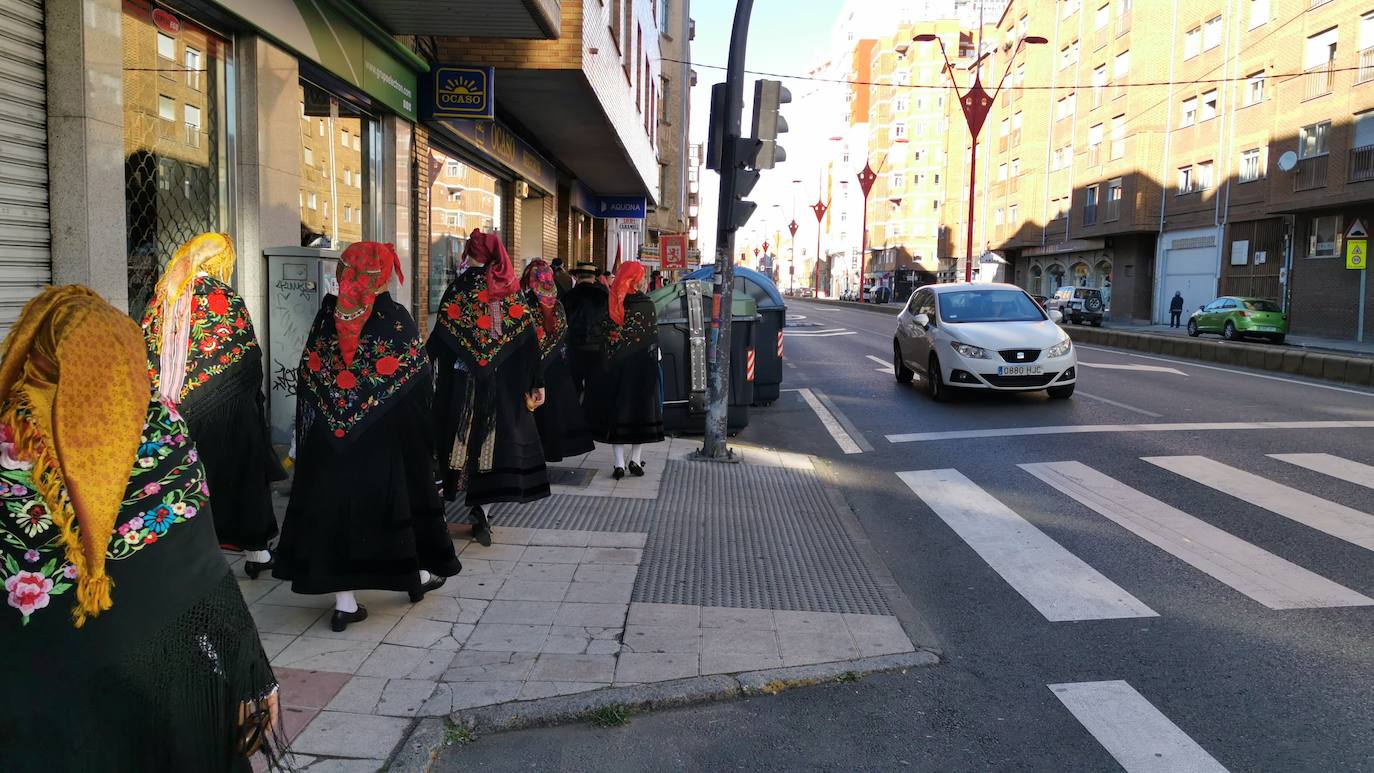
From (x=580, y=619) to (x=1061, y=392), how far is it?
9890 millimetres

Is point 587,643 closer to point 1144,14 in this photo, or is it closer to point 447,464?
point 447,464

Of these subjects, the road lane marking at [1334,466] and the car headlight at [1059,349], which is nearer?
the road lane marking at [1334,466]

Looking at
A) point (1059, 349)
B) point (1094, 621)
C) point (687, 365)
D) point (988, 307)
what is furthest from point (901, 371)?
point (1094, 621)

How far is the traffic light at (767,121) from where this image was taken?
9531 mm

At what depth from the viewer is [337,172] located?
10.2 meters

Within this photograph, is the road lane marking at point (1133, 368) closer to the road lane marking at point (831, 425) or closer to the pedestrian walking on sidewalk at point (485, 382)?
the road lane marking at point (831, 425)

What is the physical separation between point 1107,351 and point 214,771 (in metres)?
24.7

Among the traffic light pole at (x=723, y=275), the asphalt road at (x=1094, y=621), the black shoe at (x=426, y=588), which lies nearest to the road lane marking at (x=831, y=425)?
the asphalt road at (x=1094, y=621)

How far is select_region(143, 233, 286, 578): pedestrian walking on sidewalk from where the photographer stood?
4.74m

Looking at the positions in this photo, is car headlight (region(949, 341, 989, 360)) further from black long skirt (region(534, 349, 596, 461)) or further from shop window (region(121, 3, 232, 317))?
shop window (region(121, 3, 232, 317))

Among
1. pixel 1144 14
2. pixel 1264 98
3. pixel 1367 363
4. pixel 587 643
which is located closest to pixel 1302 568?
pixel 587 643

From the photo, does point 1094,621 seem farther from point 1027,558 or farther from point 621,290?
point 621,290

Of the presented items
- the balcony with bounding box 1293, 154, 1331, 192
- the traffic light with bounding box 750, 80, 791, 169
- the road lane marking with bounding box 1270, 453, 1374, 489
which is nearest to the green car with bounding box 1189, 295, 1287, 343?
the balcony with bounding box 1293, 154, 1331, 192

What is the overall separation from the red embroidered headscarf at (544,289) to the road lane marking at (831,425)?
4154 millimetres
